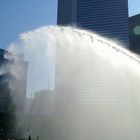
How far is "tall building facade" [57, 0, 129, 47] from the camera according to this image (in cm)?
17888

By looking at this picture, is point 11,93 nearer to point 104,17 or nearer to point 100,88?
point 100,88

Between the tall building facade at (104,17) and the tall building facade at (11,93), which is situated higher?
the tall building facade at (104,17)

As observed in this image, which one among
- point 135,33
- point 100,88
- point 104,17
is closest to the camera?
point 100,88

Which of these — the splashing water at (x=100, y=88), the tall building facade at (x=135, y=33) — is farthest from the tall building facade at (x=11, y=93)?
the tall building facade at (x=135, y=33)

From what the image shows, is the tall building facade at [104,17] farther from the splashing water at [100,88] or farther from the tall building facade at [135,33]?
the splashing water at [100,88]

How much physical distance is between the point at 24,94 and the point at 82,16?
118054 millimetres

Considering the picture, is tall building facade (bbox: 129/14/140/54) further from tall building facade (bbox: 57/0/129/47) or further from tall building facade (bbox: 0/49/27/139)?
tall building facade (bbox: 0/49/27/139)

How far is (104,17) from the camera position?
18912 centimetres

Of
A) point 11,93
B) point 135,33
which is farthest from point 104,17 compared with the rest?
point 11,93

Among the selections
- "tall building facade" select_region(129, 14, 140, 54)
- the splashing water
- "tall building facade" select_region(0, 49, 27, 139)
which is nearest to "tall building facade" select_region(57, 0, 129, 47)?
"tall building facade" select_region(129, 14, 140, 54)

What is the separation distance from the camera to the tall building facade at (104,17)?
587ft

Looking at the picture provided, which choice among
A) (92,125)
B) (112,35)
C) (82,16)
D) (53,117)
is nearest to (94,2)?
(82,16)

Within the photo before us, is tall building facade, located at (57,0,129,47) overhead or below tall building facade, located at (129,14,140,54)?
overhead

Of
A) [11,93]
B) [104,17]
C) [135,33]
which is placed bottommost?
[11,93]
